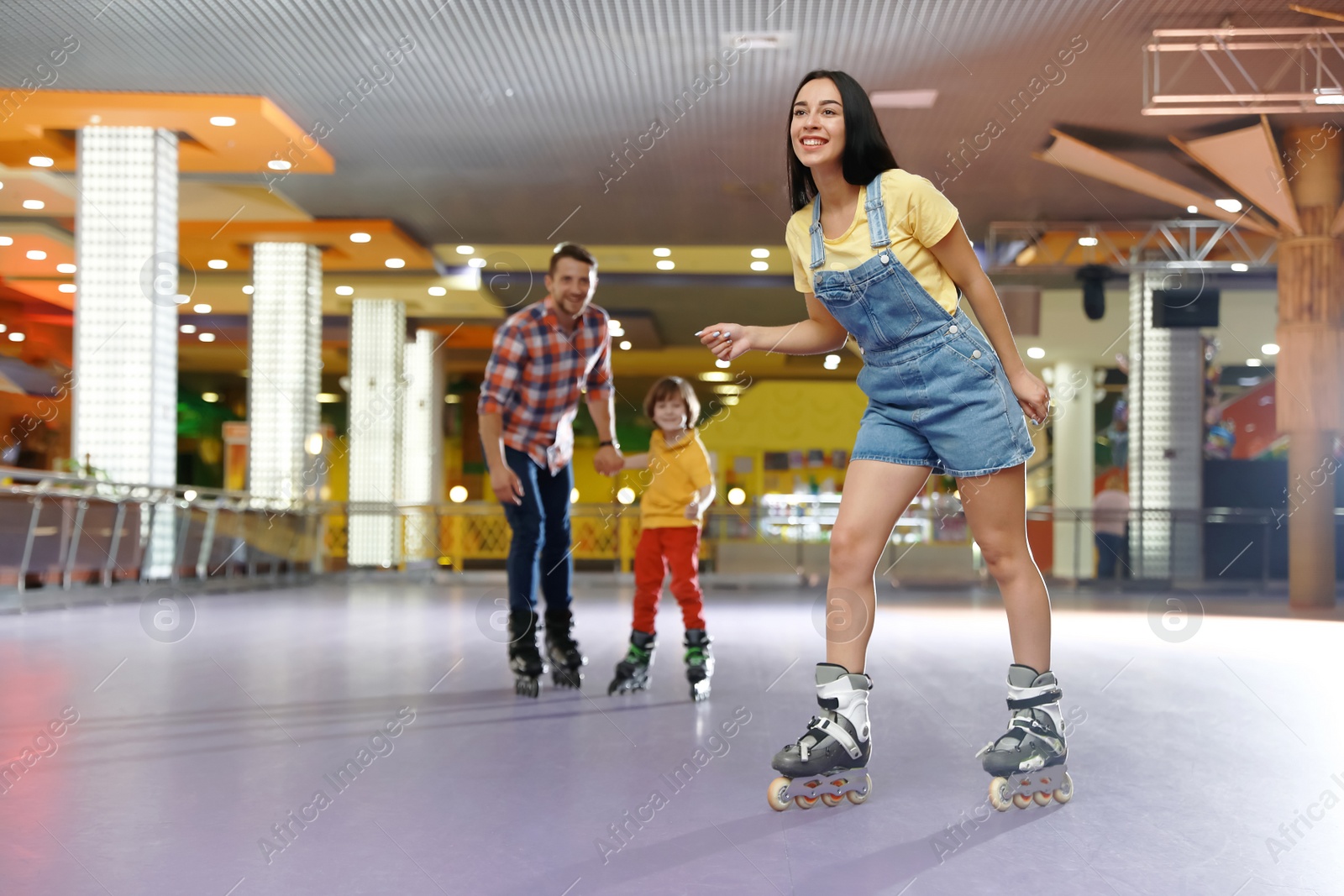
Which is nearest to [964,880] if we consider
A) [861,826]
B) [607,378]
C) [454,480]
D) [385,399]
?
[861,826]

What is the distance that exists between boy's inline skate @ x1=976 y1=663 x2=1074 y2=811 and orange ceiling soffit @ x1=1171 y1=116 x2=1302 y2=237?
7471 mm

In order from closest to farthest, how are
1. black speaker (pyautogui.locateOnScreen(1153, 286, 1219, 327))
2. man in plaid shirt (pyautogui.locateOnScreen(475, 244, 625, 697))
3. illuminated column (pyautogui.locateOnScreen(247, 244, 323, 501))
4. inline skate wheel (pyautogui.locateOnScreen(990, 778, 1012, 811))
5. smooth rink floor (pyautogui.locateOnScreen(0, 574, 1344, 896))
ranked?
smooth rink floor (pyautogui.locateOnScreen(0, 574, 1344, 896))
inline skate wheel (pyautogui.locateOnScreen(990, 778, 1012, 811))
man in plaid shirt (pyautogui.locateOnScreen(475, 244, 625, 697))
black speaker (pyautogui.locateOnScreen(1153, 286, 1219, 327))
illuminated column (pyautogui.locateOnScreen(247, 244, 323, 501))

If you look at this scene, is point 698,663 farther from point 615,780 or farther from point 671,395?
point 615,780

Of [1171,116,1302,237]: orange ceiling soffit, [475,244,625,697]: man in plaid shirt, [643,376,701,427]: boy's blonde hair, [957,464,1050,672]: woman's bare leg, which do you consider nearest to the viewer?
[957,464,1050,672]: woman's bare leg

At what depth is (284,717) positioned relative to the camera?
2.95m

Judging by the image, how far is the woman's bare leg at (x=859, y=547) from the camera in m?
2.03

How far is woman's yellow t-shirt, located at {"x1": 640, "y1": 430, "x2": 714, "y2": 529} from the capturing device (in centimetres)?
358

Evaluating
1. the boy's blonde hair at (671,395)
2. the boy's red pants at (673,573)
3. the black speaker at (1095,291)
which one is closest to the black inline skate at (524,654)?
the boy's red pants at (673,573)

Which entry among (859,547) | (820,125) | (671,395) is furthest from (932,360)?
(671,395)

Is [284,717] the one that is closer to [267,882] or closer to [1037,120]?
[267,882]

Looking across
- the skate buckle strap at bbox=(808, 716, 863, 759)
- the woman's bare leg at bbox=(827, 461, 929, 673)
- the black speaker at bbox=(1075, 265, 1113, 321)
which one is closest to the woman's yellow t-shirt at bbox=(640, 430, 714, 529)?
the woman's bare leg at bbox=(827, 461, 929, 673)

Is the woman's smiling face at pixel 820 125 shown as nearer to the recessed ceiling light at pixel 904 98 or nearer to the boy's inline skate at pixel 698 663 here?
the boy's inline skate at pixel 698 663

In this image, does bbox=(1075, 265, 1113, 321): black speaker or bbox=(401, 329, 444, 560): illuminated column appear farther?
bbox=(401, 329, 444, 560): illuminated column

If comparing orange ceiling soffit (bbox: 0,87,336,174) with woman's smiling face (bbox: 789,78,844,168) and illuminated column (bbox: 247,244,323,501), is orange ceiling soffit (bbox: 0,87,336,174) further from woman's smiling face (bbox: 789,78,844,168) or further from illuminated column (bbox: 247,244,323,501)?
woman's smiling face (bbox: 789,78,844,168)
